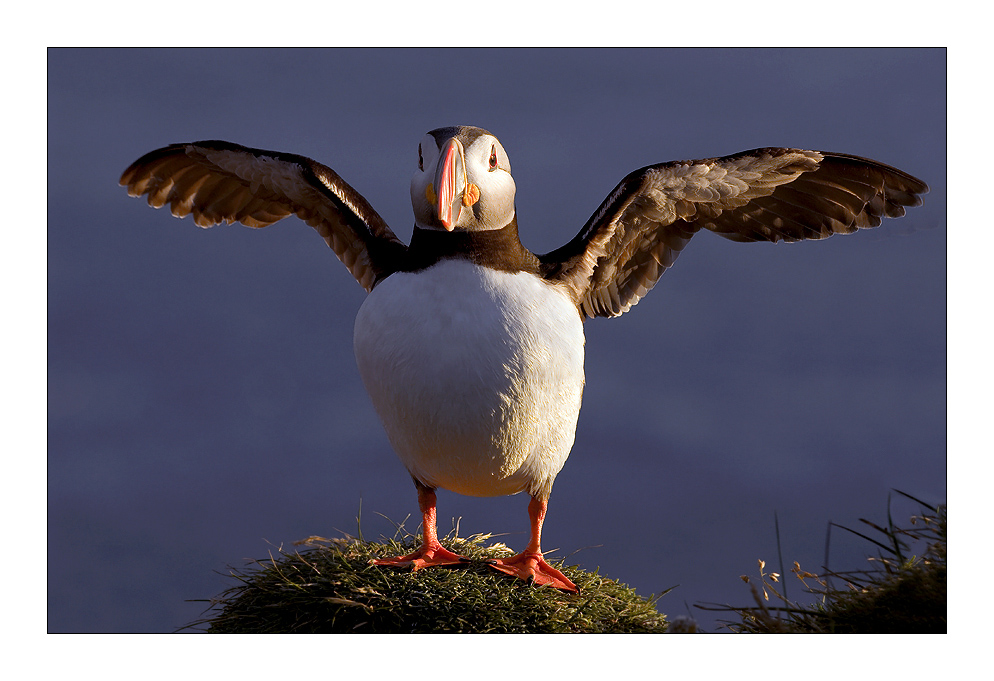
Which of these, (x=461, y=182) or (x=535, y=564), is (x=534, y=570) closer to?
(x=535, y=564)

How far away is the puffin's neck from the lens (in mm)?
4227

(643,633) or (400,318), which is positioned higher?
(400,318)

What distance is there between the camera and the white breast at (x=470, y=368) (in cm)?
412

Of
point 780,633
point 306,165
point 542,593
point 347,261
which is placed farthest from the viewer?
point 347,261

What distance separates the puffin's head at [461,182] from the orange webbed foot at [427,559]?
161cm

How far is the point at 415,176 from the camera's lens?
169 inches

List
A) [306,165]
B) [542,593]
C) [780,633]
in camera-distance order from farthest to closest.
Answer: [306,165] < [542,593] < [780,633]

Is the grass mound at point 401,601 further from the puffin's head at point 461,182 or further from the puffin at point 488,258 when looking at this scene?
the puffin's head at point 461,182

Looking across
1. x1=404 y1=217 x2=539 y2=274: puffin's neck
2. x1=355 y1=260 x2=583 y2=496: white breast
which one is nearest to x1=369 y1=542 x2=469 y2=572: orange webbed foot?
x1=355 y1=260 x2=583 y2=496: white breast

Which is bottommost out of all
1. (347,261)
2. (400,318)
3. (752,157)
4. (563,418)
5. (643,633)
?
(643,633)

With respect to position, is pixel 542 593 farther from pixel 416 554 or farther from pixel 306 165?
pixel 306 165

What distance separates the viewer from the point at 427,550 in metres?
4.57

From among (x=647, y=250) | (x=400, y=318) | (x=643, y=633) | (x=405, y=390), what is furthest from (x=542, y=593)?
(x=647, y=250)

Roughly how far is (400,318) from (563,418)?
3.13ft
